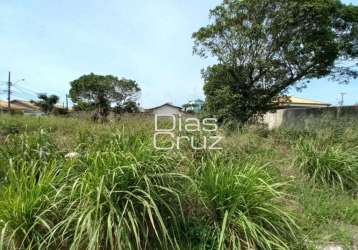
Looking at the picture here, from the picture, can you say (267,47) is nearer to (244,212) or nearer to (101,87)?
(244,212)

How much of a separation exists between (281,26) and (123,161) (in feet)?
29.6

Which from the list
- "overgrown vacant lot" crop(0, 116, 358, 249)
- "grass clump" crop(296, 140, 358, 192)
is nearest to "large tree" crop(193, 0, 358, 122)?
"grass clump" crop(296, 140, 358, 192)

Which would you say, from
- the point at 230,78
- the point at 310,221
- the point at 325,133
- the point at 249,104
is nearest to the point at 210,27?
the point at 230,78

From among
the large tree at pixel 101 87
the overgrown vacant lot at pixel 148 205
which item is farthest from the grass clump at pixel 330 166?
the large tree at pixel 101 87

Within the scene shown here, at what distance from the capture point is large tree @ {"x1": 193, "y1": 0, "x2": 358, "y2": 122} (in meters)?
9.98

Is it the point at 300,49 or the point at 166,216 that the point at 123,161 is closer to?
the point at 166,216

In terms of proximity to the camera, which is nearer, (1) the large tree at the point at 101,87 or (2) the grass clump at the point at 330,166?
(2) the grass clump at the point at 330,166

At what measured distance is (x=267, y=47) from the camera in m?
10.5

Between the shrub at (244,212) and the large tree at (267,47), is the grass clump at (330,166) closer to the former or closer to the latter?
the shrub at (244,212)

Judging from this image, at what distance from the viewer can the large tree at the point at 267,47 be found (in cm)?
998

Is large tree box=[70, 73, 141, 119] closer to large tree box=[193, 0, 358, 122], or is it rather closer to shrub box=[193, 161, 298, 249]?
large tree box=[193, 0, 358, 122]

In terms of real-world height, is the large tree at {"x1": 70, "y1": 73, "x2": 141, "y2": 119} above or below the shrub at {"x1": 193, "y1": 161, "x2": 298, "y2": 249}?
above

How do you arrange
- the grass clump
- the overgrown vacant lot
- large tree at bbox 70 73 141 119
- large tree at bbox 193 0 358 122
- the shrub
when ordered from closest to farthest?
the overgrown vacant lot → the shrub → the grass clump → large tree at bbox 193 0 358 122 → large tree at bbox 70 73 141 119

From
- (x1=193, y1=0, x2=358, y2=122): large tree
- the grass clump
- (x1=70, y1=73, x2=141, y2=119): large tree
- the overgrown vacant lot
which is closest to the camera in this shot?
the overgrown vacant lot
